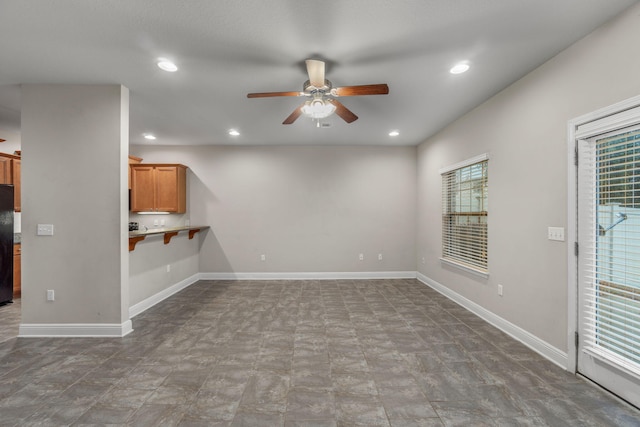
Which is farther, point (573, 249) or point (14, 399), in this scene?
point (573, 249)

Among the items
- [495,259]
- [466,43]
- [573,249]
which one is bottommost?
[495,259]

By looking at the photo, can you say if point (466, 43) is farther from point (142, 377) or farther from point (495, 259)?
point (142, 377)

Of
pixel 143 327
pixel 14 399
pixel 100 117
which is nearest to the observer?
pixel 14 399

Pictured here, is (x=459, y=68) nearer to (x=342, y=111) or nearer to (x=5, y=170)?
(x=342, y=111)

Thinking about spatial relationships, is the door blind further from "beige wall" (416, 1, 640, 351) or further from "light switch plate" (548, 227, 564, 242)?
"light switch plate" (548, 227, 564, 242)

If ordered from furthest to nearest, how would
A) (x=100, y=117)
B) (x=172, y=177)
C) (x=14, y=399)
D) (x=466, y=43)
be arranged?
(x=172, y=177)
(x=100, y=117)
(x=466, y=43)
(x=14, y=399)

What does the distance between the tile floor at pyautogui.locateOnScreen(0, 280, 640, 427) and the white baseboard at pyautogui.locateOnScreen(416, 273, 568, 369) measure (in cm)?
11

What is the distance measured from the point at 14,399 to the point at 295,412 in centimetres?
197

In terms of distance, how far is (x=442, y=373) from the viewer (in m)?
2.31

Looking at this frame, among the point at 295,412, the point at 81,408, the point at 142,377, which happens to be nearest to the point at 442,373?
the point at 295,412

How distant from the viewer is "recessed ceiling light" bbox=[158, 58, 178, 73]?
2.58 meters

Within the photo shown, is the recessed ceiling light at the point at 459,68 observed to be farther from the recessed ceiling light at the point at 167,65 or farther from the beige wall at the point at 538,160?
the recessed ceiling light at the point at 167,65

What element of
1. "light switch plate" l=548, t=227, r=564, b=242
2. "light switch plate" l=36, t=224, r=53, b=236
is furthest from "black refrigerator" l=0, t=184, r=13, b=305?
"light switch plate" l=548, t=227, r=564, b=242

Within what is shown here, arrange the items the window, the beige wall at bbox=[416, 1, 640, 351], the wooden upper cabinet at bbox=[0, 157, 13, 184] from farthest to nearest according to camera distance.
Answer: the wooden upper cabinet at bbox=[0, 157, 13, 184] → the window → the beige wall at bbox=[416, 1, 640, 351]
